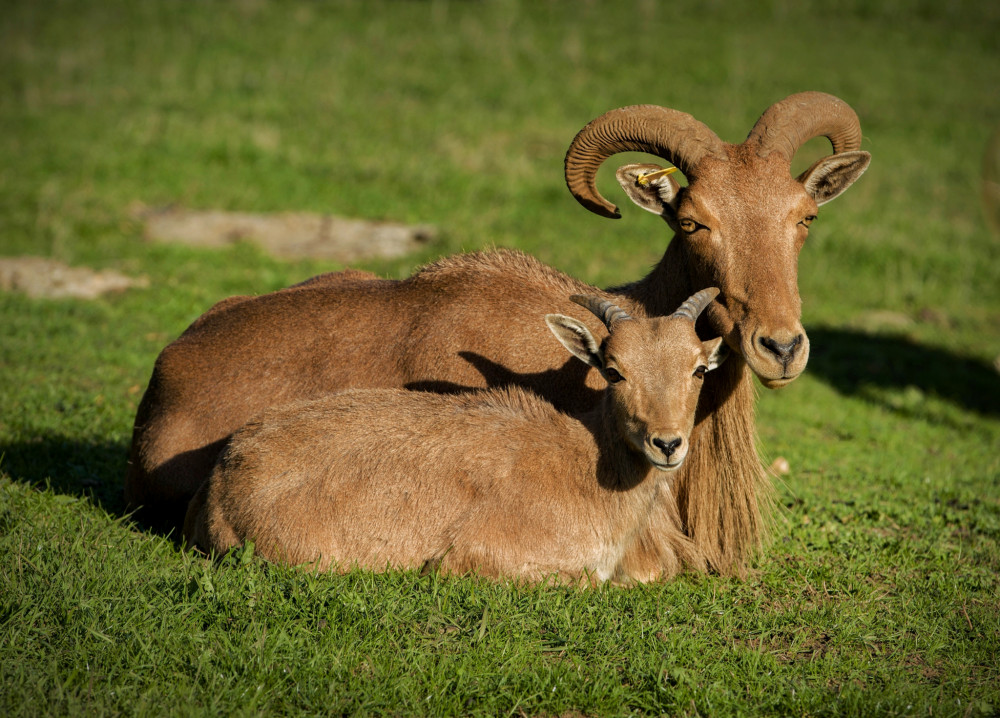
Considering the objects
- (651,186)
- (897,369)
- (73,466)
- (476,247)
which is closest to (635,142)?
(651,186)

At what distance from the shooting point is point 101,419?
8.78m

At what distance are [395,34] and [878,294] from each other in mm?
17608

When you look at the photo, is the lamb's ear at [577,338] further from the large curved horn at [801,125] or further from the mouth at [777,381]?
the large curved horn at [801,125]

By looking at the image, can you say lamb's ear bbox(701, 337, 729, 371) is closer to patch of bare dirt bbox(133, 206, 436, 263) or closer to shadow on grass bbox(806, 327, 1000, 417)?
shadow on grass bbox(806, 327, 1000, 417)

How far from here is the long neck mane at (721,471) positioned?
6.46 meters

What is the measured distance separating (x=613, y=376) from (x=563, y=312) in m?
1.16

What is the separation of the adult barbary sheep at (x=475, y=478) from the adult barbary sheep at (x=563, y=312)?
19.3 inches

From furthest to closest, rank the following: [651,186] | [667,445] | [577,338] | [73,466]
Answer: [73,466] → [651,186] → [577,338] → [667,445]

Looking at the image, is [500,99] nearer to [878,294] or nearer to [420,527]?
[878,294]

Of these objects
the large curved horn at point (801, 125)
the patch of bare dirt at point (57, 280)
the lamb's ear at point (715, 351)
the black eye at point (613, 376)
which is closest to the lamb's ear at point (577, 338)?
the black eye at point (613, 376)

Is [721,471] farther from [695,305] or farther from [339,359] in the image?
[339,359]

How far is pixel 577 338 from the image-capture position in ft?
19.7

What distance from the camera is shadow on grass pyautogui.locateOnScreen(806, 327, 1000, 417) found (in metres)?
12.5

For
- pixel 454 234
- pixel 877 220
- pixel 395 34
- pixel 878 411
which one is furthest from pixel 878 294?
pixel 395 34
